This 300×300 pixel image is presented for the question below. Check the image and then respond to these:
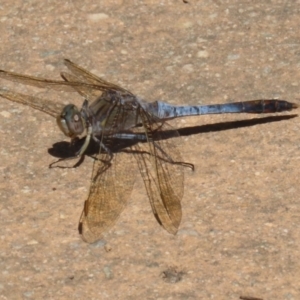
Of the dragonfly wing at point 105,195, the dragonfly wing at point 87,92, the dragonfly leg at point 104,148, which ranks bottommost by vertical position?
the dragonfly wing at point 105,195

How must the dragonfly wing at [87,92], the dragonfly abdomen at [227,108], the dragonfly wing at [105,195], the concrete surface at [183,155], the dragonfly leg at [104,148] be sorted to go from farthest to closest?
the dragonfly wing at [87,92] → the dragonfly abdomen at [227,108] → the dragonfly leg at [104,148] → the dragonfly wing at [105,195] → the concrete surface at [183,155]

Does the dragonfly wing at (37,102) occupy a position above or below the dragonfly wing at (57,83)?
below

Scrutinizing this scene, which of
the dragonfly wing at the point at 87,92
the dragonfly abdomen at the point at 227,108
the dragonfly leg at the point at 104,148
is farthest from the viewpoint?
the dragonfly wing at the point at 87,92

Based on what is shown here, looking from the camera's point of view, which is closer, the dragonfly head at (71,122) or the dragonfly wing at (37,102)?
the dragonfly head at (71,122)

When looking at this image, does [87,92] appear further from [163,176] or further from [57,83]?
[163,176]

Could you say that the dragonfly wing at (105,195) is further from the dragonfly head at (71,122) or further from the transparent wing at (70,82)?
the transparent wing at (70,82)

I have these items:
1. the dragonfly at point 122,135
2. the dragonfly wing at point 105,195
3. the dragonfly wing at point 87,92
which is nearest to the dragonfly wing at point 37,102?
the dragonfly at point 122,135

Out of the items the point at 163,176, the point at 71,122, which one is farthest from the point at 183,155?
the point at 71,122

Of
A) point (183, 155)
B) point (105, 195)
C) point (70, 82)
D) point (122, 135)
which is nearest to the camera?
point (105, 195)

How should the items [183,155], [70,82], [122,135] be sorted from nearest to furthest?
1. [183,155]
2. [122,135]
3. [70,82]
